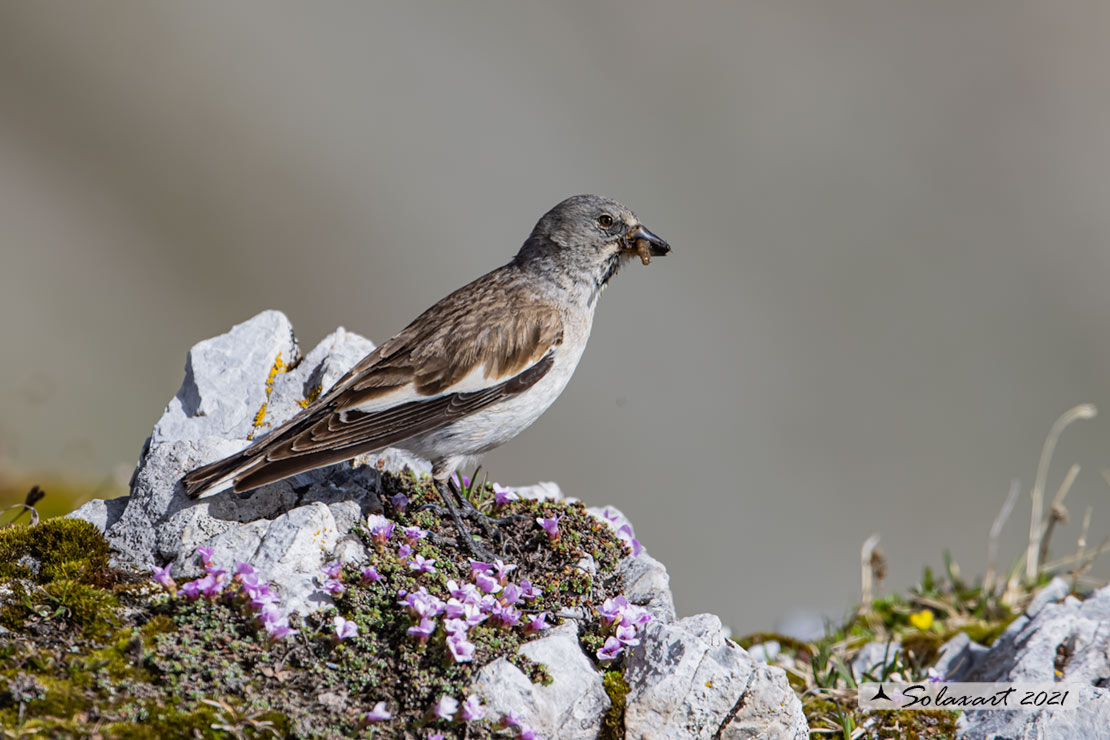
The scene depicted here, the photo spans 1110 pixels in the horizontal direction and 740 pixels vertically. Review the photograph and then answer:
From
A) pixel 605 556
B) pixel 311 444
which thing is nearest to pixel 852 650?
pixel 605 556

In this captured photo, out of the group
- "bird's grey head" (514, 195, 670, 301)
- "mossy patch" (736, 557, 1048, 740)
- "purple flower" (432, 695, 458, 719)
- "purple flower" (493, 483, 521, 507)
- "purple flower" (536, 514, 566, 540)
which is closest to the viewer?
"purple flower" (432, 695, 458, 719)

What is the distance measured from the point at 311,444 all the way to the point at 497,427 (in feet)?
3.92

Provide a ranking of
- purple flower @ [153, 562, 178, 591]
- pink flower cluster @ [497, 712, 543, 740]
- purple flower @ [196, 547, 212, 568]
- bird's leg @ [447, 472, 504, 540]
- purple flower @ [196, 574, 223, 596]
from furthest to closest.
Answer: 1. bird's leg @ [447, 472, 504, 540]
2. purple flower @ [196, 547, 212, 568]
3. purple flower @ [153, 562, 178, 591]
4. purple flower @ [196, 574, 223, 596]
5. pink flower cluster @ [497, 712, 543, 740]

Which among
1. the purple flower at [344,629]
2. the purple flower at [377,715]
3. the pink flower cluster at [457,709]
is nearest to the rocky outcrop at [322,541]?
the pink flower cluster at [457,709]

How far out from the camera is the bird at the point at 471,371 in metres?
5.34

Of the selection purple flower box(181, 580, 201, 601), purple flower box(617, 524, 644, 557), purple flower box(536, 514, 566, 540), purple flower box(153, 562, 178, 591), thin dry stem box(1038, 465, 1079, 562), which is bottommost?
purple flower box(181, 580, 201, 601)

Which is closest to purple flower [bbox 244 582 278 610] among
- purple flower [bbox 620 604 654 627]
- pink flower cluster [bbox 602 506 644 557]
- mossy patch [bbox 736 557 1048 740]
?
purple flower [bbox 620 604 654 627]

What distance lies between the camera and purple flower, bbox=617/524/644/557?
19.5 feet

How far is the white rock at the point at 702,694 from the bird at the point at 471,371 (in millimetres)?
1277

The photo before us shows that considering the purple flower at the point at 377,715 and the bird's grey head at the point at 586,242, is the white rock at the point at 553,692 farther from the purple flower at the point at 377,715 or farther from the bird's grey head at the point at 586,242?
the bird's grey head at the point at 586,242

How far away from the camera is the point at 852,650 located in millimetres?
6949

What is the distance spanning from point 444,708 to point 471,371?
250 centimetres

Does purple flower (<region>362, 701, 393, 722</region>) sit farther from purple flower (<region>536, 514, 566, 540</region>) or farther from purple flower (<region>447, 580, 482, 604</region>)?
purple flower (<region>536, 514, 566, 540</region>)

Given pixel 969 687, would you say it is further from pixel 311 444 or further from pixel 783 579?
pixel 783 579
